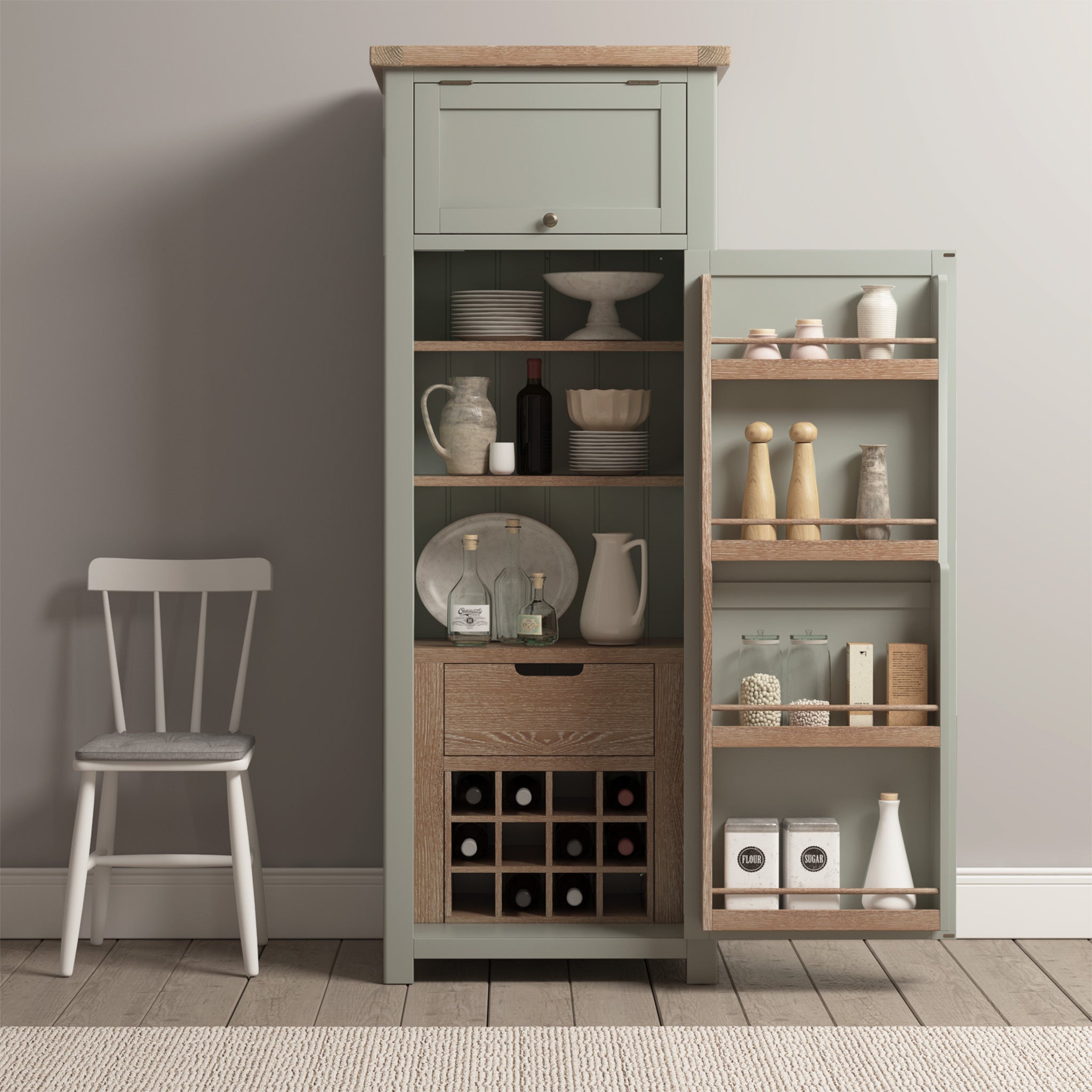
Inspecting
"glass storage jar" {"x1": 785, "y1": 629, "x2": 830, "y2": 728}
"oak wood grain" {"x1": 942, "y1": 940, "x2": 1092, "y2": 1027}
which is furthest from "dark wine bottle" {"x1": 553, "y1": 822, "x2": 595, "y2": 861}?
"oak wood grain" {"x1": 942, "y1": 940, "x2": 1092, "y2": 1027}

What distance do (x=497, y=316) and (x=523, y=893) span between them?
1341 mm

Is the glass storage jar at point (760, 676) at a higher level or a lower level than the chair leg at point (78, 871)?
higher

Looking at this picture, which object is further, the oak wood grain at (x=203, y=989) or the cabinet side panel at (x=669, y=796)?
the cabinet side panel at (x=669, y=796)

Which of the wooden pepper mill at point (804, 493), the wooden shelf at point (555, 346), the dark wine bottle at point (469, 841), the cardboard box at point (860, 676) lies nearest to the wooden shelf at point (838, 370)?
the wooden pepper mill at point (804, 493)

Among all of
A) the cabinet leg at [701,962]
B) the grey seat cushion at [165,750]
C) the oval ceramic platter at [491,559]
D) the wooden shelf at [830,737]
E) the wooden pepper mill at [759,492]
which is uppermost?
the wooden pepper mill at [759,492]

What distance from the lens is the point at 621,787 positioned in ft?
8.46

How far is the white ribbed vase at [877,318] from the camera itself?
2352mm

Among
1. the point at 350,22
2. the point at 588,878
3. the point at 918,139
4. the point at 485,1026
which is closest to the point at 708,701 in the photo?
the point at 588,878

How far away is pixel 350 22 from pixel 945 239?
5.23 ft

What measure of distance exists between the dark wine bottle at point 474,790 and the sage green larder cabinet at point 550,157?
1.25m

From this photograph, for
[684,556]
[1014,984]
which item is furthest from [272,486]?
[1014,984]

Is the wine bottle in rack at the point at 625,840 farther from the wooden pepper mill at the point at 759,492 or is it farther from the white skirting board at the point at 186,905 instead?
the wooden pepper mill at the point at 759,492

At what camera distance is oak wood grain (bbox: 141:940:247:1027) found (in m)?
2.33

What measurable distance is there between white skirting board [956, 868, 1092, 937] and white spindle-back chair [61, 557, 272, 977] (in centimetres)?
178
